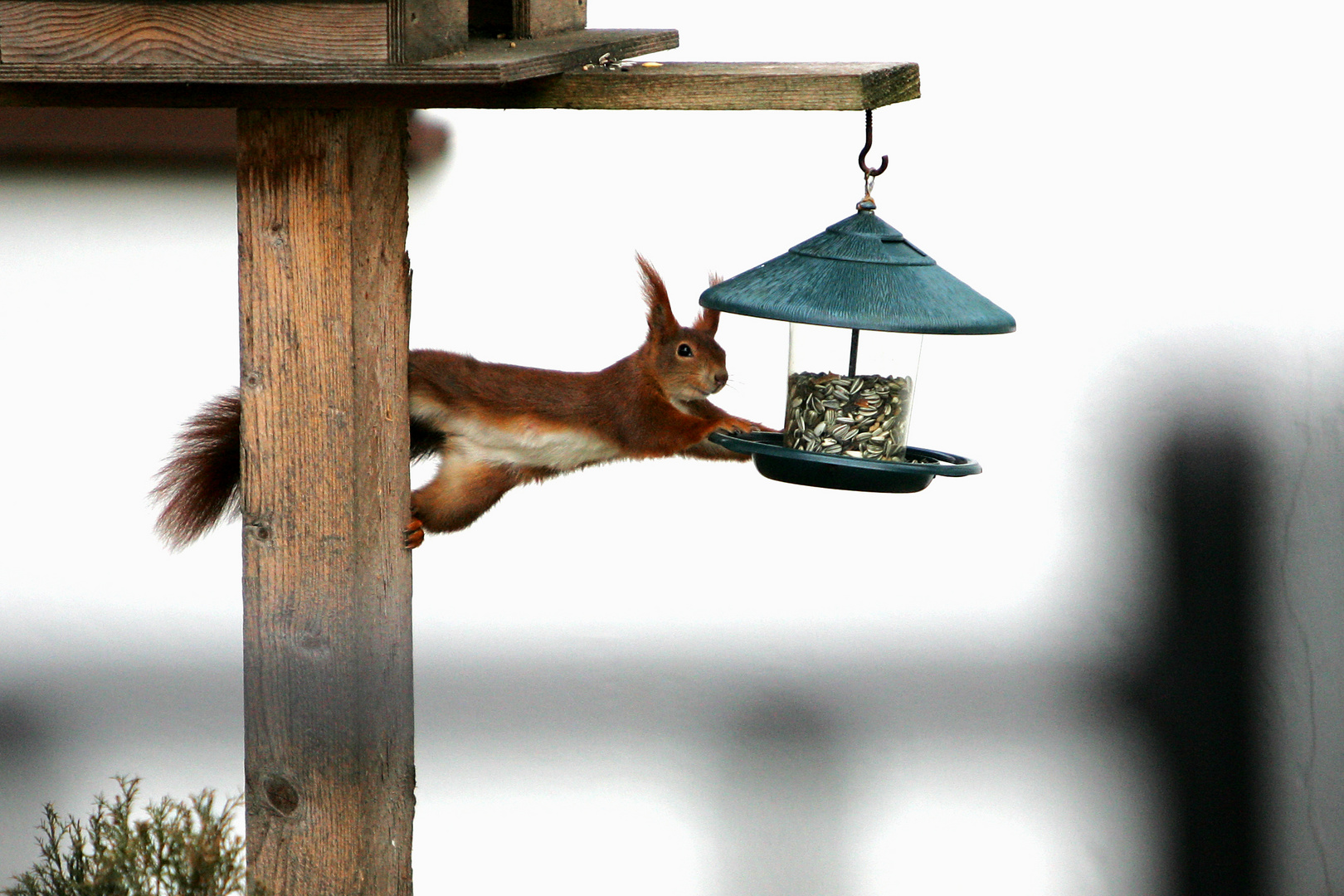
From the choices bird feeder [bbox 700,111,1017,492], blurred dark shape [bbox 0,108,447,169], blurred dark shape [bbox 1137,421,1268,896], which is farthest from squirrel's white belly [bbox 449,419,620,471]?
blurred dark shape [bbox 1137,421,1268,896]

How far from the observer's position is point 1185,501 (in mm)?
2254

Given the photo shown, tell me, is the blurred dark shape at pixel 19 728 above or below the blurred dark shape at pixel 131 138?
below

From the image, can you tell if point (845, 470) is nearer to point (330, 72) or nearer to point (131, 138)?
point (330, 72)

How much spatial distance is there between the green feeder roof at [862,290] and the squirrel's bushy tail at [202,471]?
0.63 m

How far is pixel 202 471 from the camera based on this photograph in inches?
62.4

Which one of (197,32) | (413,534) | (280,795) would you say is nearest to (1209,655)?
(413,534)

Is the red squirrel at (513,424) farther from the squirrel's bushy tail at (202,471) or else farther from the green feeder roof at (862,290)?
the green feeder roof at (862,290)

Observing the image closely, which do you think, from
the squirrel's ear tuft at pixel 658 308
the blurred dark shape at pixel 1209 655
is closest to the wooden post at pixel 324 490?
the squirrel's ear tuft at pixel 658 308

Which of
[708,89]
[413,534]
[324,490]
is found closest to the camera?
[708,89]

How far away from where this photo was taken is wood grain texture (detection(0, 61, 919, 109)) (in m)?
1.24

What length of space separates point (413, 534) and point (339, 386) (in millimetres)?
215

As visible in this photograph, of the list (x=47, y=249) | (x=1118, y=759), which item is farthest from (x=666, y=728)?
(x=47, y=249)

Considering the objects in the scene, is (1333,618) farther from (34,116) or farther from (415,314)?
(34,116)

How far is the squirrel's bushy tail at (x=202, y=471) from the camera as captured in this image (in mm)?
1583
